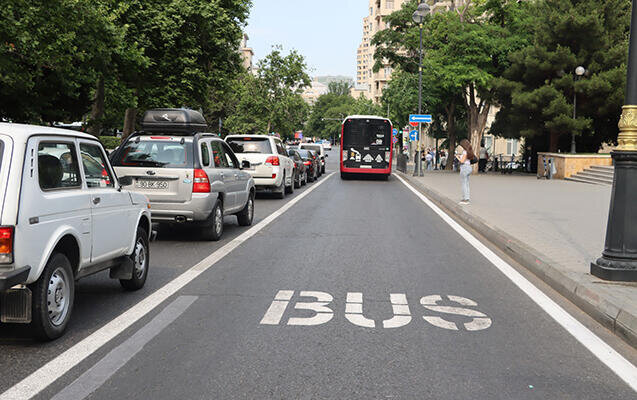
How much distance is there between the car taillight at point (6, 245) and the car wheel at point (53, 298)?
0.35m

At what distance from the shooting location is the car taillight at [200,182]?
33.0 feet

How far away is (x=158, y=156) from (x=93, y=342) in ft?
18.0

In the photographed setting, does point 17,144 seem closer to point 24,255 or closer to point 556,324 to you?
point 24,255

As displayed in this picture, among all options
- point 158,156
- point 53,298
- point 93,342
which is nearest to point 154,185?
point 158,156

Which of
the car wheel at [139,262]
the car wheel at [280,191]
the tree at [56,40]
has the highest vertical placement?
the tree at [56,40]

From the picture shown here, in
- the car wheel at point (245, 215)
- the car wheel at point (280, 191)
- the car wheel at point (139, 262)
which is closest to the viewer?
the car wheel at point (139, 262)

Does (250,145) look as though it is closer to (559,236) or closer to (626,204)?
(559,236)

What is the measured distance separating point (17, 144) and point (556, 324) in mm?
4616

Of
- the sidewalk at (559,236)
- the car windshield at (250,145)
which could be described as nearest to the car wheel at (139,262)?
the sidewalk at (559,236)

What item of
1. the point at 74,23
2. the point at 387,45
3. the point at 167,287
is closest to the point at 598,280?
the point at 167,287

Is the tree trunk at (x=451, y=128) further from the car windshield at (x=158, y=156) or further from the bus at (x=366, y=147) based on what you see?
the car windshield at (x=158, y=156)

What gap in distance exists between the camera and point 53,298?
4988 mm

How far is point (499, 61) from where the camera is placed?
38.1m

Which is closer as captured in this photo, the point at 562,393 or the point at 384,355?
the point at 562,393
